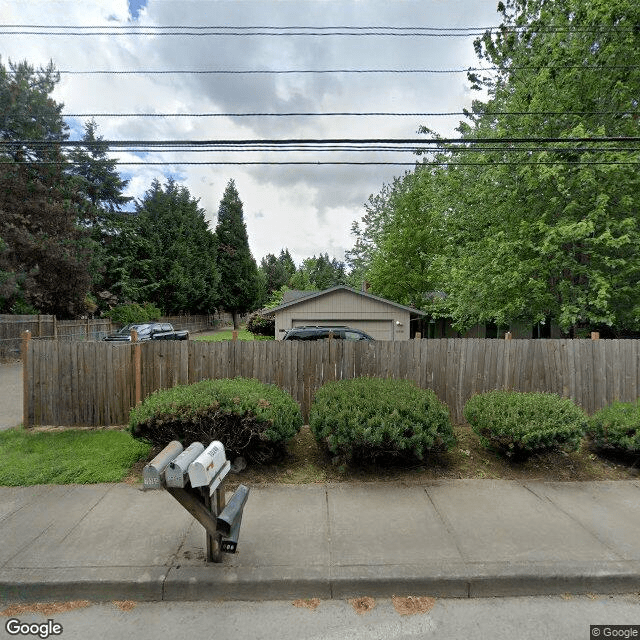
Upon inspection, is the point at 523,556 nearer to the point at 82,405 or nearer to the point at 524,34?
the point at 82,405

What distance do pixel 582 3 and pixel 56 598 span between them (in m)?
15.1

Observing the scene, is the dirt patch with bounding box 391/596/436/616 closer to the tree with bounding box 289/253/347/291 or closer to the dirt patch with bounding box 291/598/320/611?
the dirt patch with bounding box 291/598/320/611

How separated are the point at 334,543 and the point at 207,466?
4.49 feet

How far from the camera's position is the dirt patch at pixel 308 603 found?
8.71 ft

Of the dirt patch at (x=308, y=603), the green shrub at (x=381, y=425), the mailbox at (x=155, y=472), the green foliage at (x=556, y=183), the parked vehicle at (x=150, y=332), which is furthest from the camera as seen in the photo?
the parked vehicle at (x=150, y=332)

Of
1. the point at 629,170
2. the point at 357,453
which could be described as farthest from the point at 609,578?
the point at 629,170

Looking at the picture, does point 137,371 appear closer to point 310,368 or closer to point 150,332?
point 310,368

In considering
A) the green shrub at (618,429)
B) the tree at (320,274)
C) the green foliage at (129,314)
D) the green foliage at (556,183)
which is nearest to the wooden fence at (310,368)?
the green shrub at (618,429)

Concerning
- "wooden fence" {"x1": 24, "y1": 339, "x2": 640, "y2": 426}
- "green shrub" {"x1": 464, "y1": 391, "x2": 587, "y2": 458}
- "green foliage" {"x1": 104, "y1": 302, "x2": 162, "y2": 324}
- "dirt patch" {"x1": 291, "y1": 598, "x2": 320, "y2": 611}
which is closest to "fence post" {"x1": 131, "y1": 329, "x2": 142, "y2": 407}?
"wooden fence" {"x1": 24, "y1": 339, "x2": 640, "y2": 426}

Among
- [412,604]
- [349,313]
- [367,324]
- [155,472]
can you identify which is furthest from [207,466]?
[367,324]

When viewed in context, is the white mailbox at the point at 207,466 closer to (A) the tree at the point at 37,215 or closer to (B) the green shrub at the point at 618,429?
(B) the green shrub at the point at 618,429

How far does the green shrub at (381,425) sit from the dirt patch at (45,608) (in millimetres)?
2588

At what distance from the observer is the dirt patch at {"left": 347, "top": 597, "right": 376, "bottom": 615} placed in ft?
8.60

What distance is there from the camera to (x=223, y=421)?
451 cm
